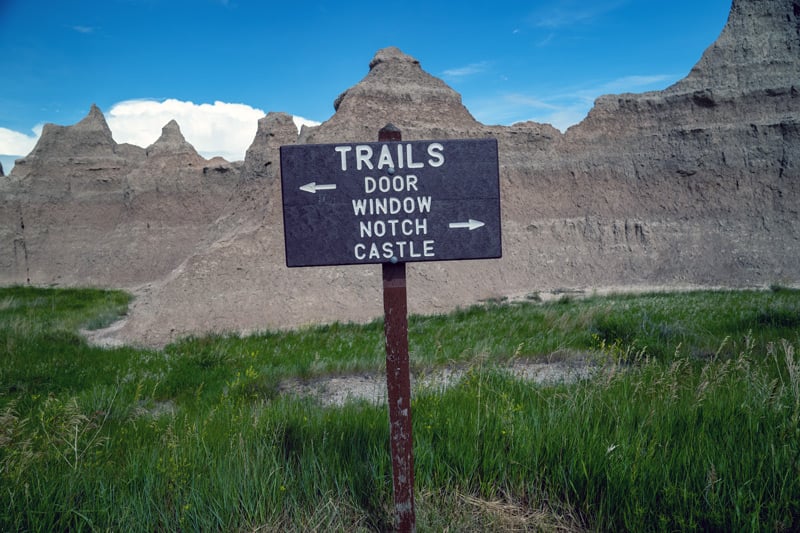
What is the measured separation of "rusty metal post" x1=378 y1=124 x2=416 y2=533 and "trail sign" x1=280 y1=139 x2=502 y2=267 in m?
0.12

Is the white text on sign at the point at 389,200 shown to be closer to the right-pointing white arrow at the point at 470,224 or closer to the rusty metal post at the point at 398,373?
the rusty metal post at the point at 398,373

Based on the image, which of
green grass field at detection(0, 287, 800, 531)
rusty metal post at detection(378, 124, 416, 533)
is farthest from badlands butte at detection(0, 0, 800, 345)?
rusty metal post at detection(378, 124, 416, 533)

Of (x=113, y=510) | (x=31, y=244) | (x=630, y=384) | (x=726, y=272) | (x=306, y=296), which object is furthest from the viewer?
(x=31, y=244)

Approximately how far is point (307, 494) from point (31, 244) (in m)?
46.0

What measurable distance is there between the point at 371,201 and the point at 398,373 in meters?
1.02

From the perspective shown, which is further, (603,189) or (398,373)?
(603,189)

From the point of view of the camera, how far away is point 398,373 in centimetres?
299

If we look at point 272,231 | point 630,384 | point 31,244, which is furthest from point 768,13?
point 31,244

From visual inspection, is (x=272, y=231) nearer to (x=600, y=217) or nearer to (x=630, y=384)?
(x=600, y=217)

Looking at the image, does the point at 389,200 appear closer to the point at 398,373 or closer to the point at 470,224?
the point at 470,224

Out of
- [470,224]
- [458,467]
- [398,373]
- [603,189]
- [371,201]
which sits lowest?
[458,467]

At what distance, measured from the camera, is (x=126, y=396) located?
6941 millimetres

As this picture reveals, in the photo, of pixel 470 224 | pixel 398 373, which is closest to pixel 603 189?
pixel 470 224

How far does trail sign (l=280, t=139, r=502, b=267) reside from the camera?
2.97 metres
